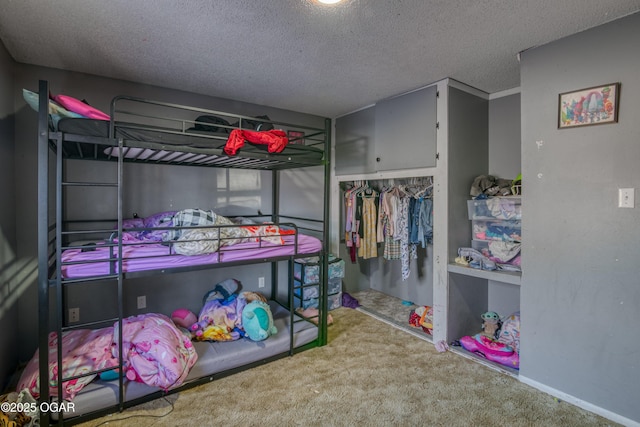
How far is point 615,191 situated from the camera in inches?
74.2

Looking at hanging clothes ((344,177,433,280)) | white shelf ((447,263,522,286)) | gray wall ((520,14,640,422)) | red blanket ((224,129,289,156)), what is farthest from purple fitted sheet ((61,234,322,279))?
gray wall ((520,14,640,422))

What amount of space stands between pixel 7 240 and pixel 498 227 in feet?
12.6

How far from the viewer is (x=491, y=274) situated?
251 cm

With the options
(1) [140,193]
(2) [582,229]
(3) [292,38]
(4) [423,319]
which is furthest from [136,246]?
(2) [582,229]

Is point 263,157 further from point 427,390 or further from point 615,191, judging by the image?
point 615,191

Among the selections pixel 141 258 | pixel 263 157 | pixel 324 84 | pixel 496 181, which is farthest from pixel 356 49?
pixel 141 258

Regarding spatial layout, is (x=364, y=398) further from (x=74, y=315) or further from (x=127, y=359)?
(x=74, y=315)

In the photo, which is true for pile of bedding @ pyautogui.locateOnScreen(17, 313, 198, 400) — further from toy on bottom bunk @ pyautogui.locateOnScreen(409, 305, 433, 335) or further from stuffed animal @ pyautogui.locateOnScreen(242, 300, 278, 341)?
toy on bottom bunk @ pyautogui.locateOnScreen(409, 305, 433, 335)

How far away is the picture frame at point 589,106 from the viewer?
6.18 ft

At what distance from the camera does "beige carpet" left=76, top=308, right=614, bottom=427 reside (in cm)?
188

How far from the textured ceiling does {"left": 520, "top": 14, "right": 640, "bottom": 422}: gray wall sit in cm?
24

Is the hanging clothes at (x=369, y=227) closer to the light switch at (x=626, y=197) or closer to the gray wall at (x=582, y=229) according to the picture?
the gray wall at (x=582, y=229)

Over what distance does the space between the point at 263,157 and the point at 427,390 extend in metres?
2.07

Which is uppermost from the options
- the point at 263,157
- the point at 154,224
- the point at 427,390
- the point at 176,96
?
the point at 176,96
